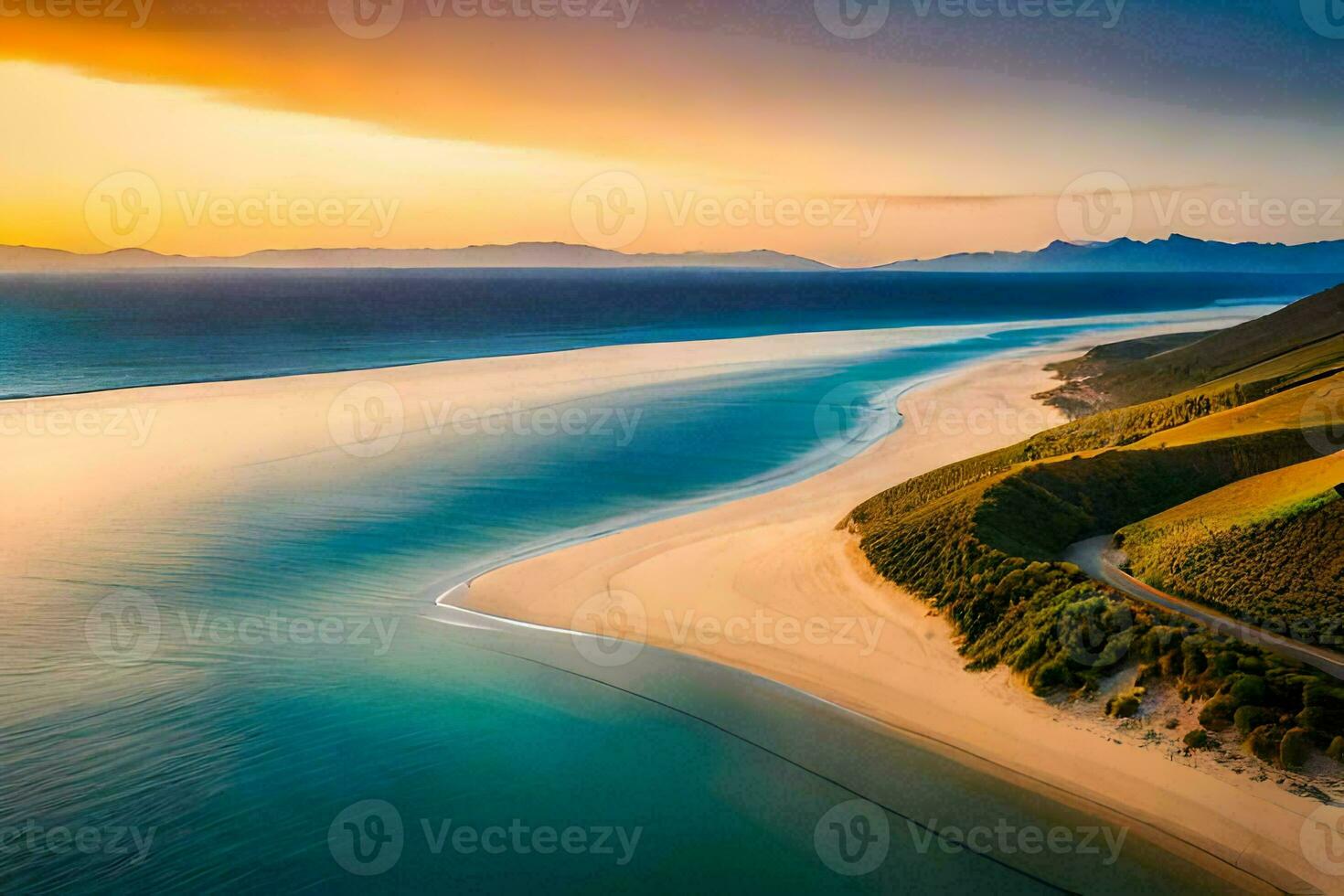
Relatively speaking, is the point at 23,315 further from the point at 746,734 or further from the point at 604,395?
the point at 746,734

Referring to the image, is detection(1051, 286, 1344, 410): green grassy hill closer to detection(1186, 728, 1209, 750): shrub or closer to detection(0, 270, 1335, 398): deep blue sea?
detection(1186, 728, 1209, 750): shrub

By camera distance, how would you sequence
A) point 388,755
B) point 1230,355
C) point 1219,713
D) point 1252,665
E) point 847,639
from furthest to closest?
point 1230,355 < point 847,639 < point 388,755 < point 1252,665 < point 1219,713

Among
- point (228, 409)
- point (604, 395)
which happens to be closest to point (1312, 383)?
point (604, 395)

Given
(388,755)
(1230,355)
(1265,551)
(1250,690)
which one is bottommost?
(388,755)

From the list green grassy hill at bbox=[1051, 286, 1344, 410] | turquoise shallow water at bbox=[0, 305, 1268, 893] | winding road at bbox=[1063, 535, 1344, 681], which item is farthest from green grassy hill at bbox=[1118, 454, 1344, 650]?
green grassy hill at bbox=[1051, 286, 1344, 410]

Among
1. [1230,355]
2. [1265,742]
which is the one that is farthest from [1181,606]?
[1230,355]

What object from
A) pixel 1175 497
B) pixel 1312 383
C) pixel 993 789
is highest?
pixel 1312 383

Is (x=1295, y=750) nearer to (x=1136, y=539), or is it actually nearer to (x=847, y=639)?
(x=1136, y=539)
